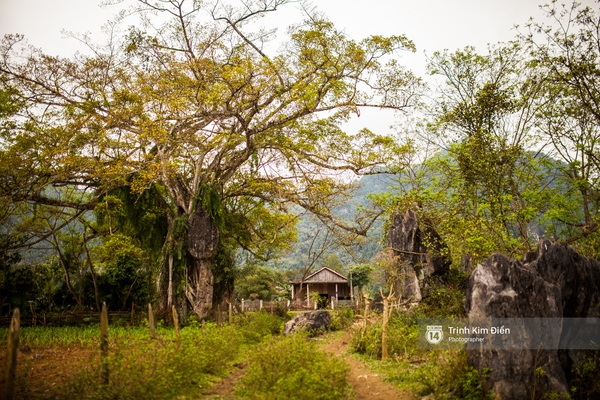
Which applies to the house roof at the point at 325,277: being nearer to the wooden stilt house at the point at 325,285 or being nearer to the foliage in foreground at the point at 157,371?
the wooden stilt house at the point at 325,285

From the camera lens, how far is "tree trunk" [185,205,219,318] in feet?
55.6

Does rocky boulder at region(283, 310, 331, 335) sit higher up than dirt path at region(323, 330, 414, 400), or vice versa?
rocky boulder at region(283, 310, 331, 335)

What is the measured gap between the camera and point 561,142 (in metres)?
13.5

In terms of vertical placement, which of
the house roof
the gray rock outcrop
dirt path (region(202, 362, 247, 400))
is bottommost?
dirt path (region(202, 362, 247, 400))

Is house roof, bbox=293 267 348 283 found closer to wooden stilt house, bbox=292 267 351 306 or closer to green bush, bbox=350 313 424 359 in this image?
wooden stilt house, bbox=292 267 351 306

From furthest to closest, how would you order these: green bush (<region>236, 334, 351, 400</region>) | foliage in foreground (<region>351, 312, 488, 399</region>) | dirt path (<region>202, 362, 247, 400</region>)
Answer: dirt path (<region>202, 362, 247, 400</region>)
foliage in foreground (<region>351, 312, 488, 399</region>)
green bush (<region>236, 334, 351, 400</region>)

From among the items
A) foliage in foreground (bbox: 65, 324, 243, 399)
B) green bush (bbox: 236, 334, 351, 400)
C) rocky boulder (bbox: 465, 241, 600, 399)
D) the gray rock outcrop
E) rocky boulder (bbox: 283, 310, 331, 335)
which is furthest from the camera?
rocky boulder (bbox: 283, 310, 331, 335)

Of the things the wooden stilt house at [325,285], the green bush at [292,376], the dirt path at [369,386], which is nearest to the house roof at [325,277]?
the wooden stilt house at [325,285]

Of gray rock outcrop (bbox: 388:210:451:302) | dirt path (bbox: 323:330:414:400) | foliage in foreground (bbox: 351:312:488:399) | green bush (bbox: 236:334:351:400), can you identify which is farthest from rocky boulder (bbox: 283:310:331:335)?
green bush (bbox: 236:334:351:400)

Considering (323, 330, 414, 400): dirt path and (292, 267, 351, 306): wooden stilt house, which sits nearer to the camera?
(323, 330, 414, 400): dirt path

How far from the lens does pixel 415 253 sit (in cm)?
1395

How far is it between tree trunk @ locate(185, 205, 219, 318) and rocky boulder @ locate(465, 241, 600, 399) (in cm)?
1162

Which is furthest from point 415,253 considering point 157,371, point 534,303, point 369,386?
point 157,371

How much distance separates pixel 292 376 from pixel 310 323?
27.9 feet
